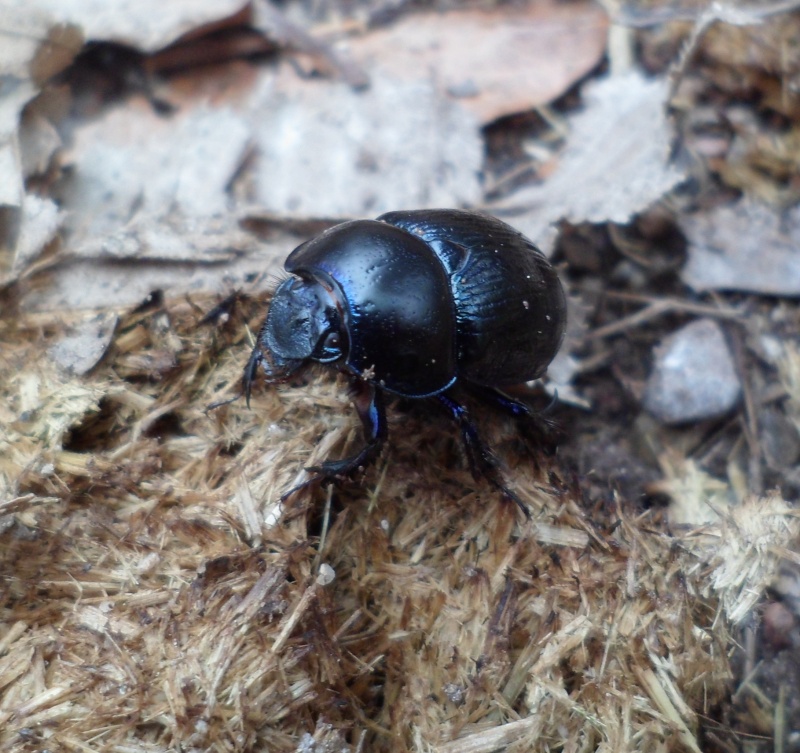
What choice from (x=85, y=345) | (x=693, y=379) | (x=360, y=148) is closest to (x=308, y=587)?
(x=85, y=345)

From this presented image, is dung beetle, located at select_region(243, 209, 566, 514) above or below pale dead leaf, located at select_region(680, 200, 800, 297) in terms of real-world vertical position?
above

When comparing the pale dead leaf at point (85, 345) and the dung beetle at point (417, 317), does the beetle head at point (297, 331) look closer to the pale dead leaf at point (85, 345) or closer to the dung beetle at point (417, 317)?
the dung beetle at point (417, 317)

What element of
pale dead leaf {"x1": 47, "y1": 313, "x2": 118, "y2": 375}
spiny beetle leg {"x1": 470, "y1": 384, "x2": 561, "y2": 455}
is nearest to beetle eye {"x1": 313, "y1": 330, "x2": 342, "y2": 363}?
spiny beetle leg {"x1": 470, "y1": 384, "x2": 561, "y2": 455}

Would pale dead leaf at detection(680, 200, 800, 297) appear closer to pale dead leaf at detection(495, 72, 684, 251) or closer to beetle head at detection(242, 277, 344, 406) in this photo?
pale dead leaf at detection(495, 72, 684, 251)

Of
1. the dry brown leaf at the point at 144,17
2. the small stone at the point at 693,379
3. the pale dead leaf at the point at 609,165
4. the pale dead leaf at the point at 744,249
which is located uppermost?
the dry brown leaf at the point at 144,17

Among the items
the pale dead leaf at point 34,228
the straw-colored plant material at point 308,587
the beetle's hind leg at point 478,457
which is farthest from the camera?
the pale dead leaf at point 34,228

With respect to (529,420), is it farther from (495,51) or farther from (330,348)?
(495,51)

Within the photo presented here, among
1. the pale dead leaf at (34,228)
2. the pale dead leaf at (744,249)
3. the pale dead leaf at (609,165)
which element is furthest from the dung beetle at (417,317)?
the pale dead leaf at (744,249)
